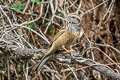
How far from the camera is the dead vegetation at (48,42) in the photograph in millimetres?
2604

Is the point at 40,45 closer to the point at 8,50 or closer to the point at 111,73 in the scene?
the point at 8,50

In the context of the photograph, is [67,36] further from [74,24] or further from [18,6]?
[18,6]

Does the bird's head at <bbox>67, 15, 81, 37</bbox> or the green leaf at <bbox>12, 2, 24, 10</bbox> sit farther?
the green leaf at <bbox>12, 2, 24, 10</bbox>

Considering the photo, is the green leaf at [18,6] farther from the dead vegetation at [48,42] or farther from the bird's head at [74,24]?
the bird's head at [74,24]

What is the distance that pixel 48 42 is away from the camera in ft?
9.45

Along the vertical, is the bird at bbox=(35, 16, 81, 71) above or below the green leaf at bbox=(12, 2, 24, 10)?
below

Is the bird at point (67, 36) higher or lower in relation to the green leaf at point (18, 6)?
lower

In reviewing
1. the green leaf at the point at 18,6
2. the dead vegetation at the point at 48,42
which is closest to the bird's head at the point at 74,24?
the dead vegetation at the point at 48,42

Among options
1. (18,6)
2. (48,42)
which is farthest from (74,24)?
(18,6)

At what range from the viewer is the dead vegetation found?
2.60 meters

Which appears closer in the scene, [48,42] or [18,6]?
[48,42]

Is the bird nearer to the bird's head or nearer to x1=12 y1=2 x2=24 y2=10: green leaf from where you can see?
Result: the bird's head

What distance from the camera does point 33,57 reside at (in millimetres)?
2619

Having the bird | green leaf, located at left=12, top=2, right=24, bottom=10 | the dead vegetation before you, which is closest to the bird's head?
the bird
